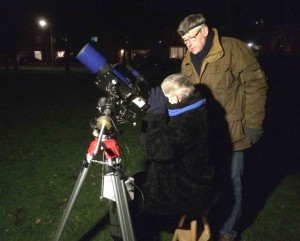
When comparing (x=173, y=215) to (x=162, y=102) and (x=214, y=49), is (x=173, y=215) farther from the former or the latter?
(x=214, y=49)

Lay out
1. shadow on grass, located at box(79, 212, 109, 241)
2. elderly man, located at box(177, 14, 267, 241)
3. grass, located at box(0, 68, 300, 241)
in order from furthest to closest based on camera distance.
→ grass, located at box(0, 68, 300, 241)
shadow on grass, located at box(79, 212, 109, 241)
elderly man, located at box(177, 14, 267, 241)

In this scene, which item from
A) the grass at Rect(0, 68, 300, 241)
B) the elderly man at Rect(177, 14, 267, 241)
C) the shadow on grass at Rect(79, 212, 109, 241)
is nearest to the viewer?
the elderly man at Rect(177, 14, 267, 241)

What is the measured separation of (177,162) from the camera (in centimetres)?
281

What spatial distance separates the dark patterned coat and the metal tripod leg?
0.23 meters

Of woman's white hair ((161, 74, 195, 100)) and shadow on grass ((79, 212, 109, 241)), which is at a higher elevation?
woman's white hair ((161, 74, 195, 100))

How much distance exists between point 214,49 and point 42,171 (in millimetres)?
3967

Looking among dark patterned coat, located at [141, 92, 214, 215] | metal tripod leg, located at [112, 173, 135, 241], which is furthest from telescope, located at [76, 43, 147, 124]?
metal tripod leg, located at [112, 173, 135, 241]

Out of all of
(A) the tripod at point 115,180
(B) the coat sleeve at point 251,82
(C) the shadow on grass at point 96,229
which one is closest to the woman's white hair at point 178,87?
(A) the tripod at point 115,180

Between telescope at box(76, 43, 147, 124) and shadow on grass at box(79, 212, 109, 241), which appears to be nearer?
telescope at box(76, 43, 147, 124)

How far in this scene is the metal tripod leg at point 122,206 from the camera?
2848 mm

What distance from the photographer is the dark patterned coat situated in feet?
8.75

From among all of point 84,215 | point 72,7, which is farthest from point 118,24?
point 84,215

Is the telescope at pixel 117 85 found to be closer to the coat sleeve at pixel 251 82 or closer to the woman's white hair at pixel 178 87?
the woman's white hair at pixel 178 87

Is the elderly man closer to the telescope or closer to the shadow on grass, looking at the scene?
the telescope
